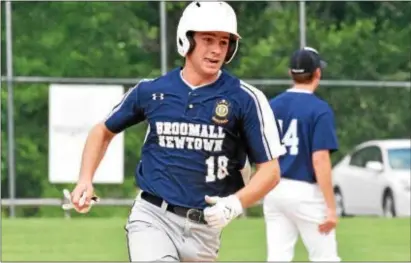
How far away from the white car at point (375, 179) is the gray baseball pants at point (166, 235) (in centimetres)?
1423

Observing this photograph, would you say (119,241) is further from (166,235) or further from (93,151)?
(166,235)

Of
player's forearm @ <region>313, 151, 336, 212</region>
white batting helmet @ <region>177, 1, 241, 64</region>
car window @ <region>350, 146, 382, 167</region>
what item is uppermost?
white batting helmet @ <region>177, 1, 241, 64</region>

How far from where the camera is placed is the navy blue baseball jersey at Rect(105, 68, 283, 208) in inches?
234

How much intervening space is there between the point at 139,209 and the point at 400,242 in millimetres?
7998

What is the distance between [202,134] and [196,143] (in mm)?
48

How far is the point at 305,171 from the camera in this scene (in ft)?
29.1

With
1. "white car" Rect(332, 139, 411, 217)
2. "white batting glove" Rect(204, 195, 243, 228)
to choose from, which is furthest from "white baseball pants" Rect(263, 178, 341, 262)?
"white car" Rect(332, 139, 411, 217)

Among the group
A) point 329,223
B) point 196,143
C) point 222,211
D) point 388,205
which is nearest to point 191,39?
point 196,143

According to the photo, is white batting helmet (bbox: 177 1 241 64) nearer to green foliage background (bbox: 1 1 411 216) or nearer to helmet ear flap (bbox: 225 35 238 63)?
helmet ear flap (bbox: 225 35 238 63)

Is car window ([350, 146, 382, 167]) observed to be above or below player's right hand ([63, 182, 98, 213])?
below

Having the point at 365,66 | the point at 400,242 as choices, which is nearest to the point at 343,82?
the point at 365,66

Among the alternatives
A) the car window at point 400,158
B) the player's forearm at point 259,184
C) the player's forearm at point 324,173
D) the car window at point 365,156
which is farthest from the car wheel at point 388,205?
the player's forearm at point 259,184

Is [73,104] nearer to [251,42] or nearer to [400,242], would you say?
[251,42]

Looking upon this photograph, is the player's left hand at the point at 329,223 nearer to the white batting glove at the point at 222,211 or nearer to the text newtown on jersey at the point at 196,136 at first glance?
the text newtown on jersey at the point at 196,136
